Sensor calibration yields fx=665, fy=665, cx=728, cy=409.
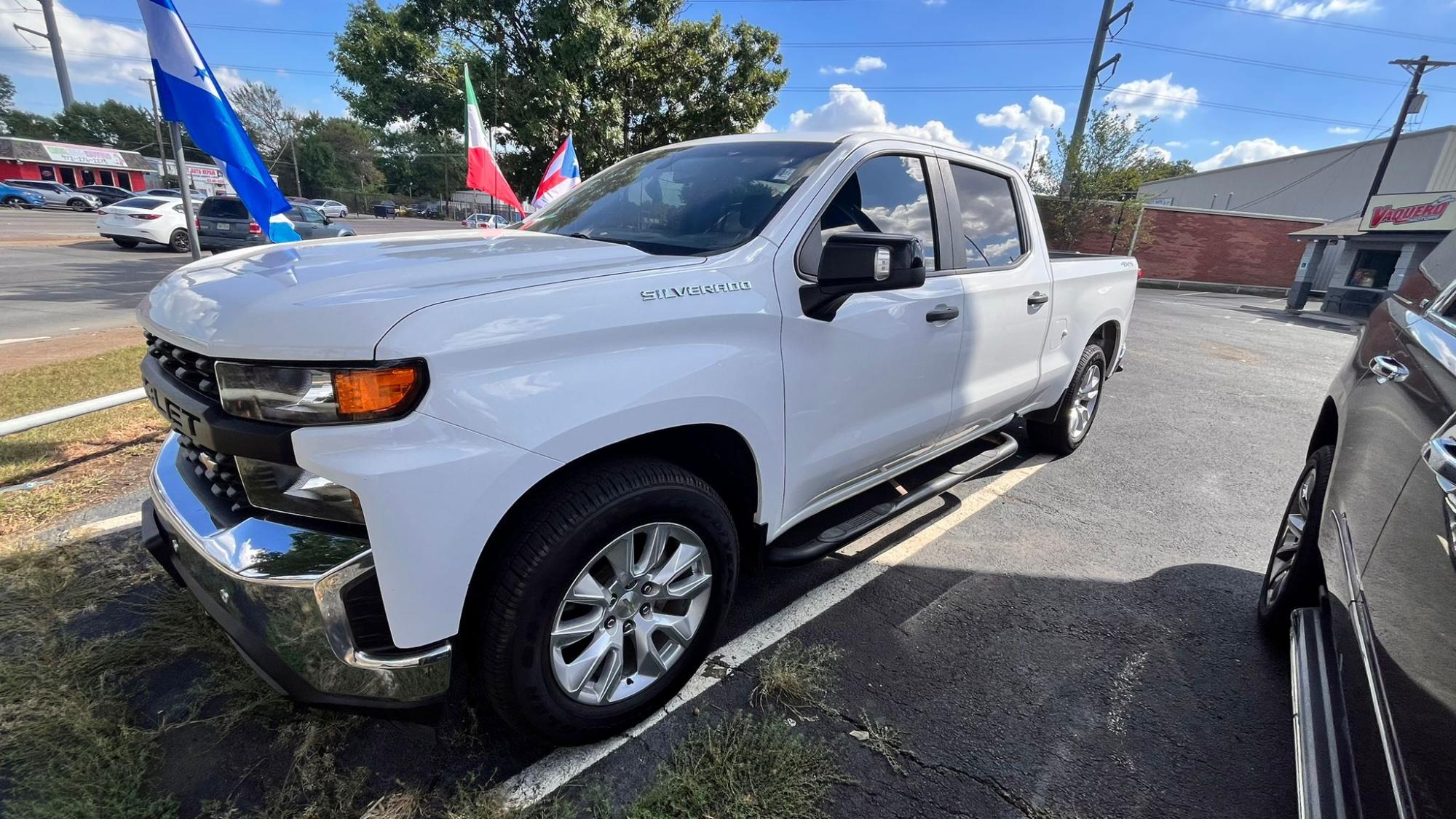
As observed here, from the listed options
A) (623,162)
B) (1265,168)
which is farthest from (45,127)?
(1265,168)

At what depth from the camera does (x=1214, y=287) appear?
104 feet

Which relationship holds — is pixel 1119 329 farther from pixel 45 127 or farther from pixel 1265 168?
pixel 45 127

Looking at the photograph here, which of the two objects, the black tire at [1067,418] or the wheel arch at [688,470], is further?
the black tire at [1067,418]

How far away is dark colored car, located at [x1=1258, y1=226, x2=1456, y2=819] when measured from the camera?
3.90 ft

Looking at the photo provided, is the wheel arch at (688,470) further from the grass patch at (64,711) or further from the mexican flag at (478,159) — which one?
the mexican flag at (478,159)

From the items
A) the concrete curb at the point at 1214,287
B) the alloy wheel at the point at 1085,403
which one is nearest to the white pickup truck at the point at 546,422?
the alloy wheel at the point at 1085,403

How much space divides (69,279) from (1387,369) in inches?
679

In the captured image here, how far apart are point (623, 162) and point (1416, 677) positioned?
3504mm

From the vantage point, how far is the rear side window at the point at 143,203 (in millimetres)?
17844

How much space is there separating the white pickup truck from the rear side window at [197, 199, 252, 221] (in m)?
17.3

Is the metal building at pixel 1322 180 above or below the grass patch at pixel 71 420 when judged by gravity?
above

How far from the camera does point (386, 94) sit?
41.4ft

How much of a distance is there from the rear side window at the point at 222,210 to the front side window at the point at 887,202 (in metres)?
17.9

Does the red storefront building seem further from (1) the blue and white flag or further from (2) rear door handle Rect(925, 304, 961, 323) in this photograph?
(2) rear door handle Rect(925, 304, 961, 323)
